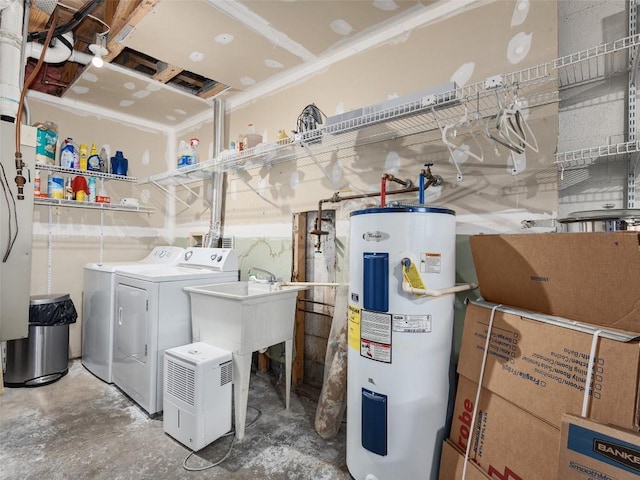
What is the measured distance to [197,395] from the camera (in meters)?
1.76

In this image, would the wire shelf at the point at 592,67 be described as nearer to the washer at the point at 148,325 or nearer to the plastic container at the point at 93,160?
the washer at the point at 148,325

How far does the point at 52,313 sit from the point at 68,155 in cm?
146

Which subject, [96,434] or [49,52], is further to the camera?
[49,52]

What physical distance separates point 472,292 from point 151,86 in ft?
10.2

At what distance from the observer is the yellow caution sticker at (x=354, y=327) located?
1.55 metres

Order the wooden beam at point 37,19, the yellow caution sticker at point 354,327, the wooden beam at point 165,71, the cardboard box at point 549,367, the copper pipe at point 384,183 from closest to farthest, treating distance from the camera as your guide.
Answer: the cardboard box at point 549,367 < the yellow caution sticker at point 354,327 < the copper pipe at point 384,183 < the wooden beam at point 37,19 < the wooden beam at point 165,71

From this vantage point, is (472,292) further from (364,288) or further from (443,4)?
(443,4)

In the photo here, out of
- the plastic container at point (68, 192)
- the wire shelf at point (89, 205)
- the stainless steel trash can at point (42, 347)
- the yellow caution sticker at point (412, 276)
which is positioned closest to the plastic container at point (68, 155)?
the plastic container at point (68, 192)

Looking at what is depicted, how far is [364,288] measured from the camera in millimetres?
1497

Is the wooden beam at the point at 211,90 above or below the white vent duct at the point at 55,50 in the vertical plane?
above

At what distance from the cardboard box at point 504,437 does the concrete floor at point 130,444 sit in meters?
0.69

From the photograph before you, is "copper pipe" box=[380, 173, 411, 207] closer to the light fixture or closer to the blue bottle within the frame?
the light fixture

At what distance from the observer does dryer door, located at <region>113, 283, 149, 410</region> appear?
2189mm

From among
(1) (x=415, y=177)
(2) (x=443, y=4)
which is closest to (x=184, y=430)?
(1) (x=415, y=177)
